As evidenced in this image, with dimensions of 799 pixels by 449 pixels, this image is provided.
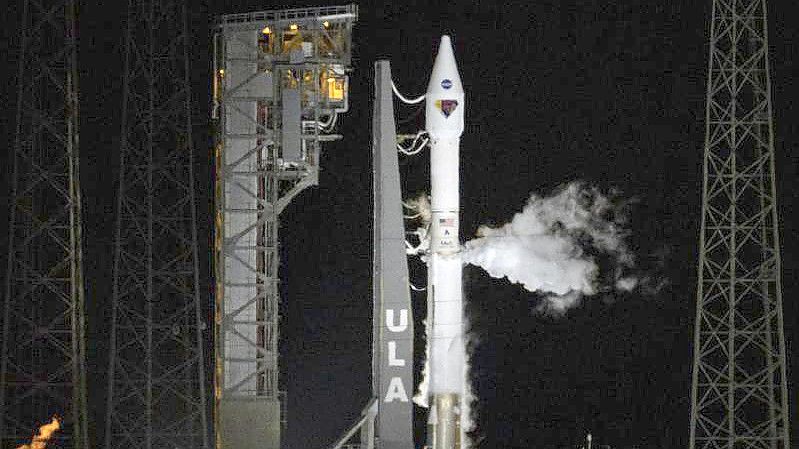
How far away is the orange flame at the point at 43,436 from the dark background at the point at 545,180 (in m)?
4.63

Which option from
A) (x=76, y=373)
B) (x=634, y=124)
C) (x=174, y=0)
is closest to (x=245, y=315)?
(x=76, y=373)

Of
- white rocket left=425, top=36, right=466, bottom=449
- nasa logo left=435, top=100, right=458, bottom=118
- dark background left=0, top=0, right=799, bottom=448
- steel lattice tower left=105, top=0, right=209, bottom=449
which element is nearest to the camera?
white rocket left=425, top=36, right=466, bottom=449

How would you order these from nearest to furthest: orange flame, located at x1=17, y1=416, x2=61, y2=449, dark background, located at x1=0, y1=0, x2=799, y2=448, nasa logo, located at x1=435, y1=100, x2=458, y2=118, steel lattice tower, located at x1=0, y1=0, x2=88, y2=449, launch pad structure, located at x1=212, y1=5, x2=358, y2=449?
nasa logo, located at x1=435, y1=100, x2=458, y2=118
steel lattice tower, located at x1=0, y1=0, x2=88, y2=449
launch pad structure, located at x1=212, y1=5, x2=358, y2=449
orange flame, located at x1=17, y1=416, x2=61, y2=449
dark background, located at x1=0, y1=0, x2=799, y2=448

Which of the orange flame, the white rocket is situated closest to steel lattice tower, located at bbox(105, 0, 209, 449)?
the orange flame

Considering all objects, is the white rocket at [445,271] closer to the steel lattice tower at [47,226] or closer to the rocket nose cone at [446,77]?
the rocket nose cone at [446,77]

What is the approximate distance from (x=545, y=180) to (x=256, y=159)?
588 cm

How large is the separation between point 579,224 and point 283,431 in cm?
673

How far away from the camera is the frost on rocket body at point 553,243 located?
1162 inches

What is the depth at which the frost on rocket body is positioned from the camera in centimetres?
→ 2952

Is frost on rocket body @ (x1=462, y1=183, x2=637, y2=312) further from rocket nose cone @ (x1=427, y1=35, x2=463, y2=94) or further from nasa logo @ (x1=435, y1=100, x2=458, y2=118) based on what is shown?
rocket nose cone @ (x1=427, y1=35, x2=463, y2=94)

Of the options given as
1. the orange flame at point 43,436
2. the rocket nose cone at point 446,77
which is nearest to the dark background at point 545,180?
the orange flame at point 43,436

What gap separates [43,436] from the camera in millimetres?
30141

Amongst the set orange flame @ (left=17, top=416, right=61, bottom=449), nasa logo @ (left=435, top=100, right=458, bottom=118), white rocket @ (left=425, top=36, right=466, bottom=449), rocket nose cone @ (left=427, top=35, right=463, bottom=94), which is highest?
rocket nose cone @ (left=427, top=35, right=463, bottom=94)

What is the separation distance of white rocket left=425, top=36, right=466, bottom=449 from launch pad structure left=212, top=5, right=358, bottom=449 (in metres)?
2.66
